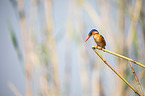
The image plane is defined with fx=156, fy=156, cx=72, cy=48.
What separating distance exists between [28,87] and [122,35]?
21.0 inches

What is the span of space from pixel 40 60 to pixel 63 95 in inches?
10.9

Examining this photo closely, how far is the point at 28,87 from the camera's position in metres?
0.79

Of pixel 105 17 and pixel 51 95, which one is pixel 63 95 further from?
pixel 105 17

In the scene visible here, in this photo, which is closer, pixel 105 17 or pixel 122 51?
pixel 122 51

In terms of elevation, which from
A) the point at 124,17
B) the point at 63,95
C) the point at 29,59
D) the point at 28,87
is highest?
the point at 124,17

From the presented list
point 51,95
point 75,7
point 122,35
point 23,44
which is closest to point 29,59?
point 23,44

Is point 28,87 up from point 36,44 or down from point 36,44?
down

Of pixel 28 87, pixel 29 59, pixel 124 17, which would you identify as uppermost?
pixel 124 17

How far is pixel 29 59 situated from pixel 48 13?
27cm

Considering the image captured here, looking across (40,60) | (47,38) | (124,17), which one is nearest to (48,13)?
(47,38)

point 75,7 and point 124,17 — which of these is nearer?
point 124,17

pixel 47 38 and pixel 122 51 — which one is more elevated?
pixel 47 38

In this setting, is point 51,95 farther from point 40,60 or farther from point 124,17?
point 124,17

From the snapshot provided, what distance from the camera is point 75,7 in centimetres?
88
